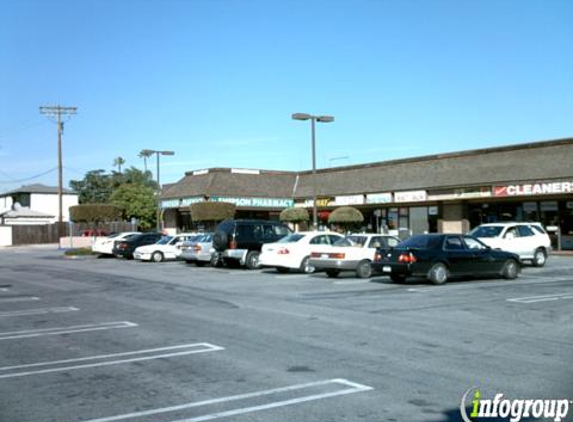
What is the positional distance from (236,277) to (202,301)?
284 inches

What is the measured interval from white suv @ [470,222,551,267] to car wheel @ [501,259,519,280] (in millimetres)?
4700

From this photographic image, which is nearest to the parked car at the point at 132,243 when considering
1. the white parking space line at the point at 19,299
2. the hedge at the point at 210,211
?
the hedge at the point at 210,211

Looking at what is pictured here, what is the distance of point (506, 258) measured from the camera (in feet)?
66.5

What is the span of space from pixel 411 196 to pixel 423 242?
21691mm

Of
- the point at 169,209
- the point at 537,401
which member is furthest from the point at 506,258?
the point at 169,209

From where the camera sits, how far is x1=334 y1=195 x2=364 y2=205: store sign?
145 feet

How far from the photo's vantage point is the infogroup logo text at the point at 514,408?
20.1 ft

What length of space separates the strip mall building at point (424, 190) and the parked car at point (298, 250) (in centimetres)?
1278

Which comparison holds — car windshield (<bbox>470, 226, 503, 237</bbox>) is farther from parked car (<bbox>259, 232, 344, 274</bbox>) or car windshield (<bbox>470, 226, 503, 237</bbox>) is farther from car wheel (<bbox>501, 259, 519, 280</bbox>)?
parked car (<bbox>259, 232, 344, 274</bbox>)

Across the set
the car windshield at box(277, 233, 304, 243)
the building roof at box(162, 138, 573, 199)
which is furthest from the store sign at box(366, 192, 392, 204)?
the car windshield at box(277, 233, 304, 243)

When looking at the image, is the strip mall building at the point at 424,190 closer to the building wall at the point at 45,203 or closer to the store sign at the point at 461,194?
the store sign at the point at 461,194

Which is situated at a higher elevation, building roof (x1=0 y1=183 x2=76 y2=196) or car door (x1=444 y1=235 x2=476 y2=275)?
building roof (x1=0 y1=183 x2=76 y2=196)

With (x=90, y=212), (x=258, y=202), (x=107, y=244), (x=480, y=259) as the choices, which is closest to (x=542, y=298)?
(x=480, y=259)

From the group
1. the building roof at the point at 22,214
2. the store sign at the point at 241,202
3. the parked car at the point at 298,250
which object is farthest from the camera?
the building roof at the point at 22,214
